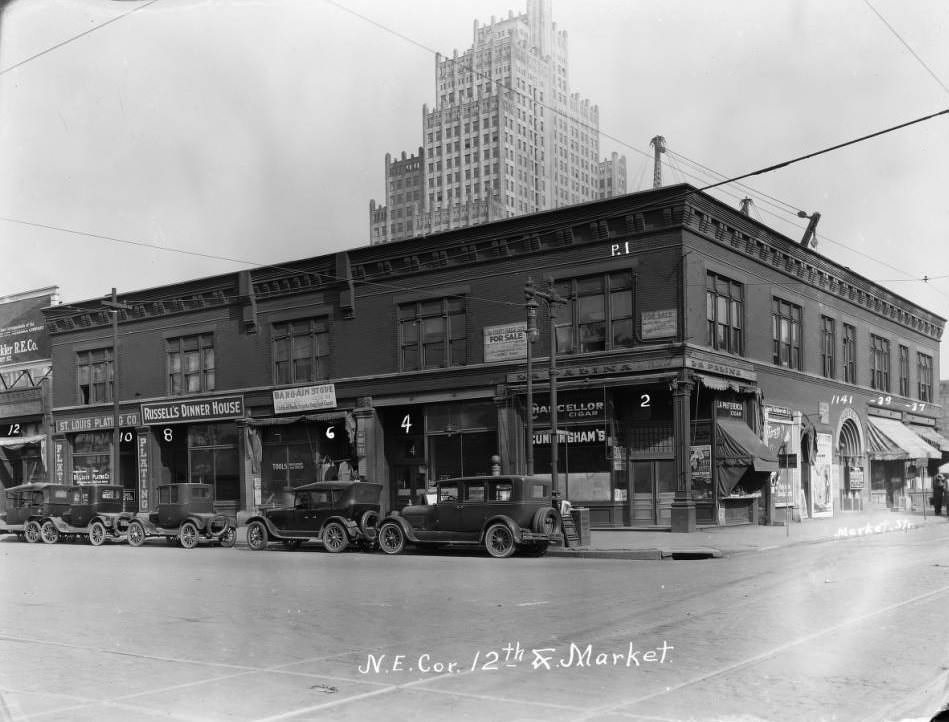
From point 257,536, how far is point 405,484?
29.8 feet

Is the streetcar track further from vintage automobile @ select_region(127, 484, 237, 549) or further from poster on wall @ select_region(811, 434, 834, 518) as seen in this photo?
poster on wall @ select_region(811, 434, 834, 518)

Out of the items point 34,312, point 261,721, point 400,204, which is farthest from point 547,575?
point 400,204

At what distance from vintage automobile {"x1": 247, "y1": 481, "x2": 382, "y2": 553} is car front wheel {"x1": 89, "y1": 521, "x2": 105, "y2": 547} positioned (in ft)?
21.1

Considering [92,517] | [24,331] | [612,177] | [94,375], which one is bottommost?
[92,517]

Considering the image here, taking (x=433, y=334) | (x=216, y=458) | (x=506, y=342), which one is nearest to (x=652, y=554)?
(x=506, y=342)

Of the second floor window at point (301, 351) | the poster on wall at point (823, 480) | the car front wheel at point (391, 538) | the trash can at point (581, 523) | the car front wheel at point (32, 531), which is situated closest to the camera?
the car front wheel at point (391, 538)

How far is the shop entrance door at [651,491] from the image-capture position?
28469 millimetres

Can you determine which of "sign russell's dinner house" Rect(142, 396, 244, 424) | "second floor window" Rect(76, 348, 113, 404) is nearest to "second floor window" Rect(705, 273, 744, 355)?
"sign russell's dinner house" Rect(142, 396, 244, 424)

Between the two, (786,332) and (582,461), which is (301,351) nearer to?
(582,461)

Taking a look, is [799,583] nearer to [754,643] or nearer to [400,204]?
[754,643]

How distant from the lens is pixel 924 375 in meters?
46.8

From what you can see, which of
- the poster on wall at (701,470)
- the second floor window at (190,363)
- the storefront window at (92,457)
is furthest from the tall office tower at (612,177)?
the storefront window at (92,457)

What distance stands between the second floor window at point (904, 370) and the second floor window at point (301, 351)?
87.5 feet

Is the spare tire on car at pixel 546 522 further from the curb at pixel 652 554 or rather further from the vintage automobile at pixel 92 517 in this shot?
the vintage automobile at pixel 92 517
